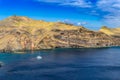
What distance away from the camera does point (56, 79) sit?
643 feet

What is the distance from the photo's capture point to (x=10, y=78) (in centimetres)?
19700

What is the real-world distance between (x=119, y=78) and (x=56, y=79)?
42015 mm

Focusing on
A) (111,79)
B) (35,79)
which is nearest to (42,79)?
(35,79)

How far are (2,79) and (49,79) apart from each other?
30.7 metres

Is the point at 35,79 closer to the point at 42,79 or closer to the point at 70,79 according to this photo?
the point at 42,79

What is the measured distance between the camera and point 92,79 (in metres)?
196

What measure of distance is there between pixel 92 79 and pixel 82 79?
6.68 m

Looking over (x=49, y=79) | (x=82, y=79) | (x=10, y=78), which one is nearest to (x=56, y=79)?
(x=49, y=79)

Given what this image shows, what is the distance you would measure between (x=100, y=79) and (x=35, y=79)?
43034mm

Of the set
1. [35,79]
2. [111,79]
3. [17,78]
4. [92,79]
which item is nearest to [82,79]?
[92,79]

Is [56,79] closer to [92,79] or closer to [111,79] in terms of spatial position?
[92,79]

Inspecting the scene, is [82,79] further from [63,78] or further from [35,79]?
[35,79]

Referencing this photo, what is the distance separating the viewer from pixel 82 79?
648 feet

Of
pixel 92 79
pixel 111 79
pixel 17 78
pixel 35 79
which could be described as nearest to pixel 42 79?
pixel 35 79
